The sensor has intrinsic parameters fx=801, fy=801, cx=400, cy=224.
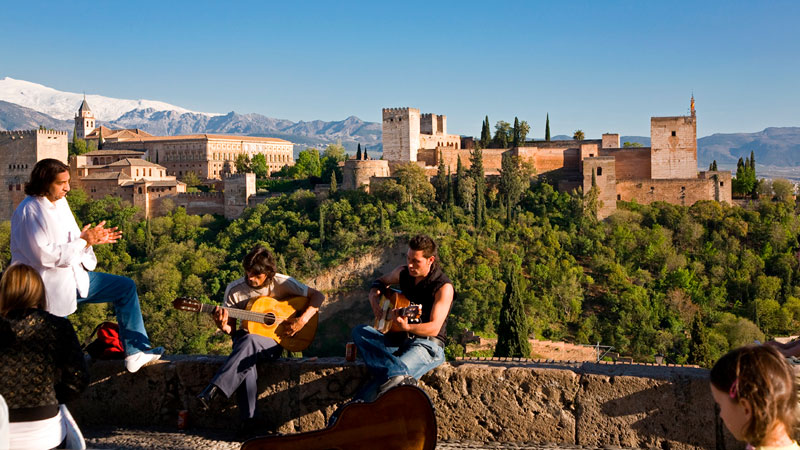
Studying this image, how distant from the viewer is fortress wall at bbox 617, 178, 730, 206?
4053 cm

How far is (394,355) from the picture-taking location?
5359 millimetres

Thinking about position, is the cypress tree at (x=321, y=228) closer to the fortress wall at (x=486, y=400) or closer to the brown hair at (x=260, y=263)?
the fortress wall at (x=486, y=400)

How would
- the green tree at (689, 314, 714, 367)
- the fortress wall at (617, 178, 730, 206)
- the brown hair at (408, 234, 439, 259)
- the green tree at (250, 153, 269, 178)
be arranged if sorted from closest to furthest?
1. the brown hair at (408, 234, 439, 259)
2. the green tree at (689, 314, 714, 367)
3. the fortress wall at (617, 178, 730, 206)
4. the green tree at (250, 153, 269, 178)

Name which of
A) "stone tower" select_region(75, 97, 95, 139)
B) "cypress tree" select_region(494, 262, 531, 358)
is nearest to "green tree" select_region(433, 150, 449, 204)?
"cypress tree" select_region(494, 262, 531, 358)

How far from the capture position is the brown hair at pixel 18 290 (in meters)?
4.26

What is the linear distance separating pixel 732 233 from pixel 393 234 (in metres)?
16.2

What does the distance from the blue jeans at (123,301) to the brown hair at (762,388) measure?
4.08 meters

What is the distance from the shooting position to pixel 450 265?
113 feet

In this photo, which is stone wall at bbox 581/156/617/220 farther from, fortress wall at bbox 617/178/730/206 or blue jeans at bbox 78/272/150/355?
blue jeans at bbox 78/272/150/355

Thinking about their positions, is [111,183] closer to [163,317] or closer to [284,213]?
[284,213]

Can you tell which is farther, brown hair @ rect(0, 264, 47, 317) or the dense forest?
the dense forest

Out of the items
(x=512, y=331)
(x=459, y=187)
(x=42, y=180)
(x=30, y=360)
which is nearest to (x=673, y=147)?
(x=459, y=187)

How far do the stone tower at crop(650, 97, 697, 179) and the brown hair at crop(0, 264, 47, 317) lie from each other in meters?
40.5

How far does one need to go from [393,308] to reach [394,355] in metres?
0.38
